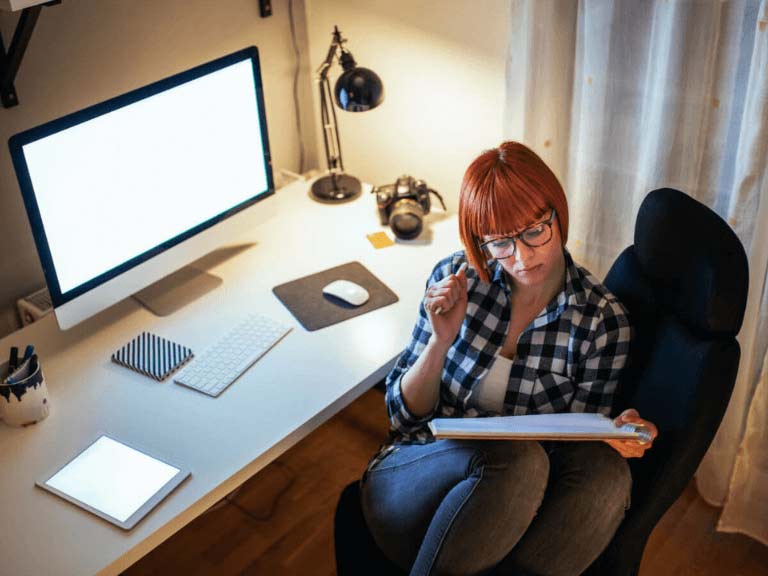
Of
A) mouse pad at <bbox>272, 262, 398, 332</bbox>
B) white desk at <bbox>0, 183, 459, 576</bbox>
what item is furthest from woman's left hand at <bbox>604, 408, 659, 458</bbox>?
mouse pad at <bbox>272, 262, 398, 332</bbox>

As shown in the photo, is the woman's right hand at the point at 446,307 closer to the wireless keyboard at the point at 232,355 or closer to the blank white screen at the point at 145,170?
the wireless keyboard at the point at 232,355

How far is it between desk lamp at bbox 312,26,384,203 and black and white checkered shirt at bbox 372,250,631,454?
571 mm

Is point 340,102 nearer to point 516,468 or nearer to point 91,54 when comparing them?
point 91,54

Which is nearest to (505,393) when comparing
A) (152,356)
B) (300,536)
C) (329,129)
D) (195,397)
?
(195,397)

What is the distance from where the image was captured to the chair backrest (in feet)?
4.28

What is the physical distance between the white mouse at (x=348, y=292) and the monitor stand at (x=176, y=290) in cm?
26

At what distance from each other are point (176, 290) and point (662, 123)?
1042mm

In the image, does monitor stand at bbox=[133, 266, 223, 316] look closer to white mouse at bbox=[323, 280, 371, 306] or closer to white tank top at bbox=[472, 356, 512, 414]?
white mouse at bbox=[323, 280, 371, 306]

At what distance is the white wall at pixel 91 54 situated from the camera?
177cm

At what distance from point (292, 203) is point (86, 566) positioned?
44.6 inches

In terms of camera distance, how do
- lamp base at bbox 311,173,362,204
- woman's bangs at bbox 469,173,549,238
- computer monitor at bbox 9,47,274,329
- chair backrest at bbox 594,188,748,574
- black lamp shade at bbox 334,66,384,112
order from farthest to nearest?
lamp base at bbox 311,173,362,204 < black lamp shade at bbox 334,66,384,112 < computer monitor at bbox 9,47,274,329 < woman's bangs at bbox 469,173,549,238 < chair backrest at bbox 594,188,748,574

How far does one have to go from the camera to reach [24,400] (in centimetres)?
152

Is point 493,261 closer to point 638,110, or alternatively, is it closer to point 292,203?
point 638,110

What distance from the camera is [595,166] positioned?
1.87 meters
